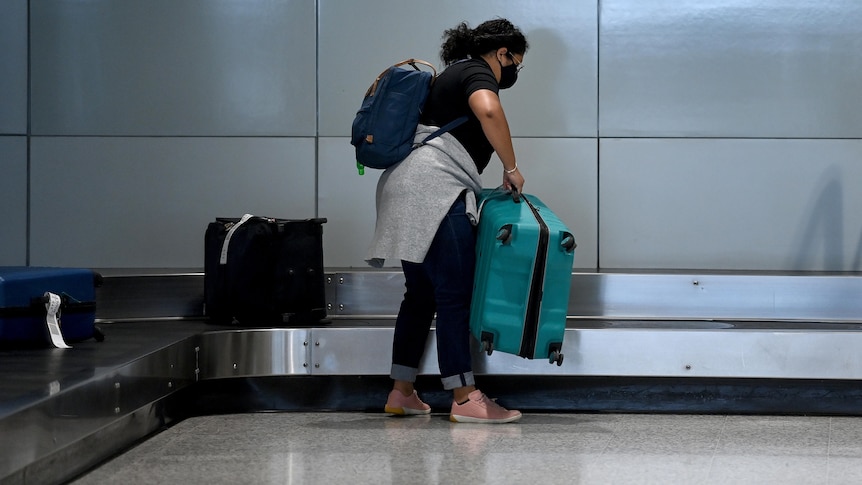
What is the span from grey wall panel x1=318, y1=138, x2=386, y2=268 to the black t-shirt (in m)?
1.78

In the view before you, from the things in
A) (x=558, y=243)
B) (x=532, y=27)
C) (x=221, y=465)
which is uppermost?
(x=532, y=27)

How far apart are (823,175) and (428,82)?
263 cm

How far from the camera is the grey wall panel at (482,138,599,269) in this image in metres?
5.27

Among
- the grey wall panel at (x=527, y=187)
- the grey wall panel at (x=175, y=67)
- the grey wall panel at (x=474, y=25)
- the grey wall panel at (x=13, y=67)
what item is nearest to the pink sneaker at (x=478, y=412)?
the grey wall panel at (x=527, y=187)

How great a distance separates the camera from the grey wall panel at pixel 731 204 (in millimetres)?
5207

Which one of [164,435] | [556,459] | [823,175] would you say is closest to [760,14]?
[823,175]

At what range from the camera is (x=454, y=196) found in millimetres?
3428

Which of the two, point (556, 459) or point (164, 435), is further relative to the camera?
point (164, 435)

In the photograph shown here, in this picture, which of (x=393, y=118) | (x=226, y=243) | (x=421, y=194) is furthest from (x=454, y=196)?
(x=226, y=243)

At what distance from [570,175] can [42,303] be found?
282cm

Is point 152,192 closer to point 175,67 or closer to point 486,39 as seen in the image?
point 175,67

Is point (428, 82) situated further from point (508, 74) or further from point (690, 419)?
point (690, 419)

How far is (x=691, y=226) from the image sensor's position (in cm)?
525

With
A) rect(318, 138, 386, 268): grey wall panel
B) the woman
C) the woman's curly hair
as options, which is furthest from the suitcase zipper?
rect(318, 138, 386, 268): grey wall panel
